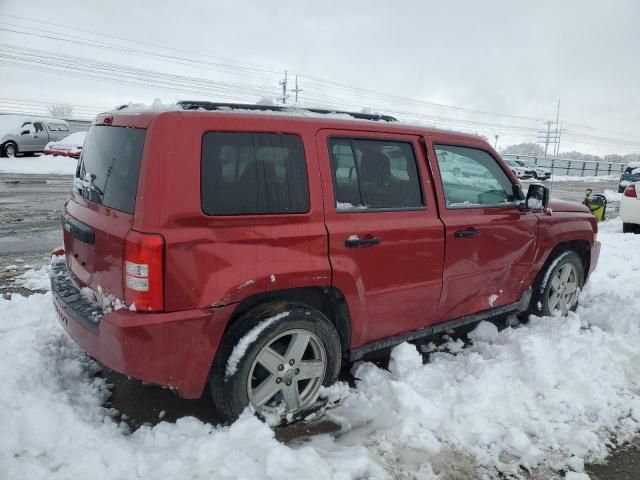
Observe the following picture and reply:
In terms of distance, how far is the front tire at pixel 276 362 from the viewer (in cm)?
272

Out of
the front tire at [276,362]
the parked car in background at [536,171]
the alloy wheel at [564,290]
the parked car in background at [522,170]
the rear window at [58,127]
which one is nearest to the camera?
the front tire at [276,362]

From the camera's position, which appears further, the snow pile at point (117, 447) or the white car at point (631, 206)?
the white car at point (631, 206)

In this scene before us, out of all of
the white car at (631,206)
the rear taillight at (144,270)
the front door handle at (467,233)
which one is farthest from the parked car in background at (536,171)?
the rear taillight at (144,270)

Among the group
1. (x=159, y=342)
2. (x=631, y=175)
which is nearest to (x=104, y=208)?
(x=159, y=342)

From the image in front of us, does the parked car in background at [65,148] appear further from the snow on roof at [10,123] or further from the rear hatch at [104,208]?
the rear hatch at [104,208]

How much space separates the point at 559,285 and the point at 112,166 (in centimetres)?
395

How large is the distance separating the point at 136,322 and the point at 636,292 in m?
5.09

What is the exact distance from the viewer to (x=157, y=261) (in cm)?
242

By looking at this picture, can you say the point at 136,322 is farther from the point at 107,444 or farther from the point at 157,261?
the point at 107,444

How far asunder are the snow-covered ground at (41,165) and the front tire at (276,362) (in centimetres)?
1877

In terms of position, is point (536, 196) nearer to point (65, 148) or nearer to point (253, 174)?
point (253, 174)

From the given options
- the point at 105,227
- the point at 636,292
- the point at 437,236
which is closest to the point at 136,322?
the point at 105,227

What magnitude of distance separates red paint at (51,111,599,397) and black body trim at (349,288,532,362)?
5cm

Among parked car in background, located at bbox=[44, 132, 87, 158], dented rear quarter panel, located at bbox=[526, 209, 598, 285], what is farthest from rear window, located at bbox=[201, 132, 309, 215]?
parked car in background, located at bbox=[44, 132, 87, 158]
